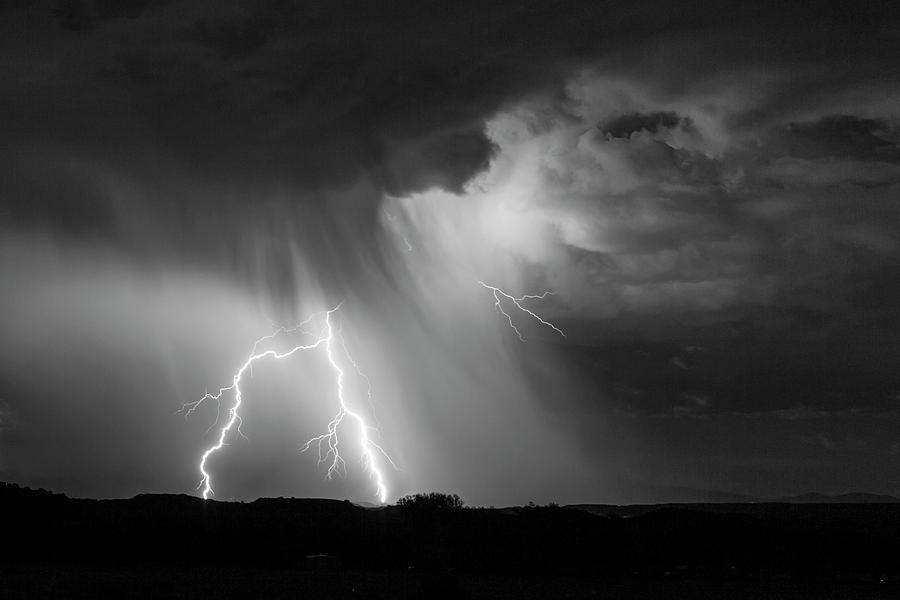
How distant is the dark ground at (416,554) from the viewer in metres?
35.5

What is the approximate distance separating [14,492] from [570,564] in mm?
37980

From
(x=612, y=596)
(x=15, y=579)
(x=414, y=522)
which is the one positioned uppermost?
(x=414, y=522)

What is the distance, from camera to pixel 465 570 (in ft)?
147

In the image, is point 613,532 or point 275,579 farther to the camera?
point 613,532

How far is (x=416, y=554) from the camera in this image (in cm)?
4806

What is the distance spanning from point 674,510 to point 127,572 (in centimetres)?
4203

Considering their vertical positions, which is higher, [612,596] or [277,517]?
[277,517]

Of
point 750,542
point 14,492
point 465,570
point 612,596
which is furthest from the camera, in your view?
point 14,492

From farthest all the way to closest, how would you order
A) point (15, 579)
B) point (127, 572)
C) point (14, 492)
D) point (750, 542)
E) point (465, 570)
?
A: 1. point (14, 492)
2. point (750, 542)
3. point (465, 570)
4. point (127, 572)
5. point (15, 579)

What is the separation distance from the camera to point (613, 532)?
5462cm

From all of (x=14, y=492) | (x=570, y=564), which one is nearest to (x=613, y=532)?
(x=570, y=564)

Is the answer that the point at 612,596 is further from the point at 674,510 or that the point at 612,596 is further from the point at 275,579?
the point at 674,510

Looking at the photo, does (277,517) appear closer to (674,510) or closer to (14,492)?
(14,492)

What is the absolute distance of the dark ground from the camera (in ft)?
117
